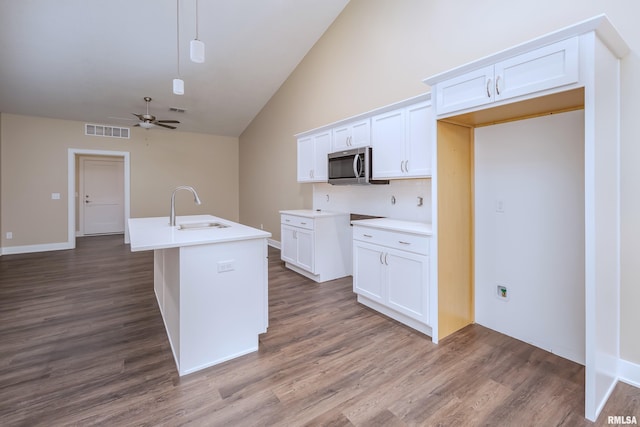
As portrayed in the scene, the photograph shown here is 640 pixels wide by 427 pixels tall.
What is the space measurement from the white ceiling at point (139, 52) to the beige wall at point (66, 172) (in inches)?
17.5

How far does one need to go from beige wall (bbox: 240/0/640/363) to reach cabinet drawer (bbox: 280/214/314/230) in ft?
2.73

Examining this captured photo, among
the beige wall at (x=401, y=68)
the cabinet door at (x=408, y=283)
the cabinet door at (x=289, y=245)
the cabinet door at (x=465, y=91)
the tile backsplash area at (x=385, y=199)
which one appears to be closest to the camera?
the beige wall at (x=401, y=68)

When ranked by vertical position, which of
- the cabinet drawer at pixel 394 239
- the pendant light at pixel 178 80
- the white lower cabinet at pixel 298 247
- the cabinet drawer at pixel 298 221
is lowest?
the white lower cabinet at pixel 298 247

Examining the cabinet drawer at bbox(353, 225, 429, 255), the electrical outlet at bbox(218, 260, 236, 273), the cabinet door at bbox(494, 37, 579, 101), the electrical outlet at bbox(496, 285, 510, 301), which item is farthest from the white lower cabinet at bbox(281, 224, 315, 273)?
the cabinet door at bbox(494, 37, 579, 101)

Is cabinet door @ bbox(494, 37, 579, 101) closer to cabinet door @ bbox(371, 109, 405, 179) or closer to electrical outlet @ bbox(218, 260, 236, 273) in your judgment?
cabinet door @ bbox(371, 109, 405, 179)

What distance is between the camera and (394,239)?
2.71 metres

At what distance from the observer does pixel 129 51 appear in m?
4.29

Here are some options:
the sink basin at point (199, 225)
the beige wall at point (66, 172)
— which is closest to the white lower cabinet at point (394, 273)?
the sink basin at point (199, 225)

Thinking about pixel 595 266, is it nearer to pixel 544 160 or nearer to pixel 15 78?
pixel 544 160

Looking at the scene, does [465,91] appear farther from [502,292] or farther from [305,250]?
[305,250]

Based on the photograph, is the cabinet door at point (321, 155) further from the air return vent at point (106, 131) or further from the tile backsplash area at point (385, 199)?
the air return vent at point (106, 131)

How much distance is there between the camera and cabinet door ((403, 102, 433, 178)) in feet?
9.04

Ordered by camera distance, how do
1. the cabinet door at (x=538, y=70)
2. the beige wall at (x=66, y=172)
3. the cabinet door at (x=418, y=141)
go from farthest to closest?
the beige wall at (x=66, y=172), the cabinet door at (x=418, y=141), the cabinet door at (x=538, y=70)

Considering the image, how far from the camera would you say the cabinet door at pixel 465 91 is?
78.4 inches
